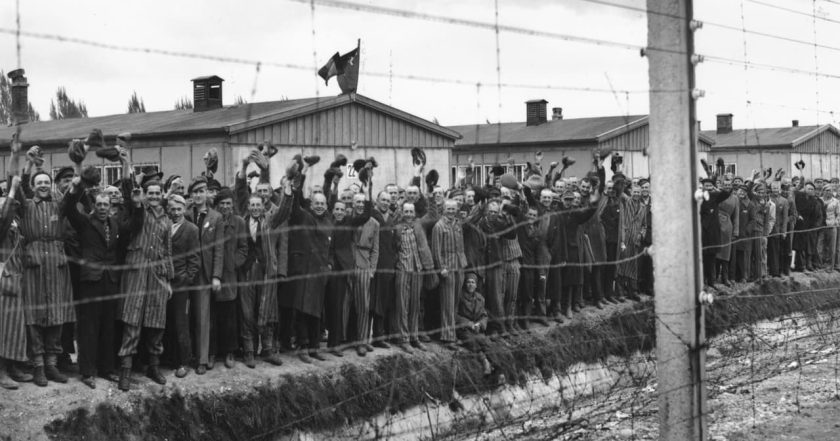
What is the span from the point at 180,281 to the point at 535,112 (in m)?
20.8

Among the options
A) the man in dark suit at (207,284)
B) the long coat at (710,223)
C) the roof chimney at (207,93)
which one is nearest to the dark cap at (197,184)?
the man in dark suit at (207,284)

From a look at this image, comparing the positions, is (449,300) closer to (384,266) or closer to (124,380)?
(384,266)

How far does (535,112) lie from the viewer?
94.8 feet

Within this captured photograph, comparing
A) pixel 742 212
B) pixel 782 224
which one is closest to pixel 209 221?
pixel 742 212

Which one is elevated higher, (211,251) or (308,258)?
(211,251)

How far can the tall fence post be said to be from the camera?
5969 millimetres

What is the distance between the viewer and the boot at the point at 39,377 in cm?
817

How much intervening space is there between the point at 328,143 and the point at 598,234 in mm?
6413

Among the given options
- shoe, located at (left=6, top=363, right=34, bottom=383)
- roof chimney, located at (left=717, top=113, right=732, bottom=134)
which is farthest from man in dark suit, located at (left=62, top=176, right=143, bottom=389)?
roof chimney, located at (left=717, top=113, right=732, bottom=134)

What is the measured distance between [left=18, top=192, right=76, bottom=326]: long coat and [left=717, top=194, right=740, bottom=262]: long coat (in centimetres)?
1124

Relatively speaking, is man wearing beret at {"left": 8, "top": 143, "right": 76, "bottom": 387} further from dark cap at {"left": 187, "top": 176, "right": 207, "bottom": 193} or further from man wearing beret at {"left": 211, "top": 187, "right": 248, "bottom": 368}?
dark cap at {"left": 187, "top": 176, "right": 207, "bottom": 193}

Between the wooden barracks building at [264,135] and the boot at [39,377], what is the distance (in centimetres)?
869

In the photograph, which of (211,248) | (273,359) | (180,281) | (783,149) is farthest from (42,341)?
(783,149)

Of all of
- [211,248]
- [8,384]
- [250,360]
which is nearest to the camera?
[8,384]
